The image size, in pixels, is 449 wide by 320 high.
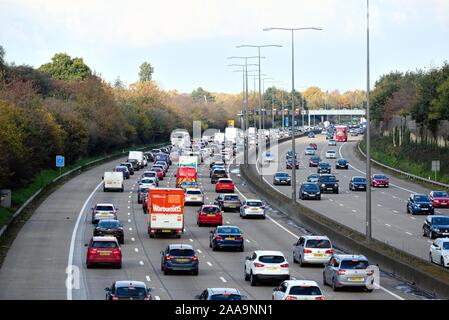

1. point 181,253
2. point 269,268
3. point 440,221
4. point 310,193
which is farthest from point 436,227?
point 310,193

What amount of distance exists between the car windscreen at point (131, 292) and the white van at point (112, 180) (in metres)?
58.4

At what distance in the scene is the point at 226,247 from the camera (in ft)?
166

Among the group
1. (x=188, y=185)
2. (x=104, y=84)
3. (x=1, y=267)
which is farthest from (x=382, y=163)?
(x=1, y=267)

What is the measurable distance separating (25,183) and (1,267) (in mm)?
42698

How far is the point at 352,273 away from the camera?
Result: 120 feet

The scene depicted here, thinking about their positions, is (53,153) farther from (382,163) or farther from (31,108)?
(382,163)

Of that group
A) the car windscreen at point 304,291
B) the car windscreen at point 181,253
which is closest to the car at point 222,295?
the car windscreen at point 304,291

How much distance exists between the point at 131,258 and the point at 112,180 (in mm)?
40557

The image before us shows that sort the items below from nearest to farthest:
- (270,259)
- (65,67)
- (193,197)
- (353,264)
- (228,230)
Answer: (353,264), (270,259), (228,230), (193,197), (65,67)

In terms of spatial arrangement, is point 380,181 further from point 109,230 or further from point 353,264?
point 353,264

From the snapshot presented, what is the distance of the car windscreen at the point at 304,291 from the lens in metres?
29.9

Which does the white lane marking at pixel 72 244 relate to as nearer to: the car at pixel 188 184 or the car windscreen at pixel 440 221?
the car at pixel 188 184

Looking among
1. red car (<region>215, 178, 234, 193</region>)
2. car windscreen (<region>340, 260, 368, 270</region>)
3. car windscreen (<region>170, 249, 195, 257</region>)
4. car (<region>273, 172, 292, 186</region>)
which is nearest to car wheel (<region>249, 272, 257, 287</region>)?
car windscreen (<region>340, 260, 368, 270</region>)

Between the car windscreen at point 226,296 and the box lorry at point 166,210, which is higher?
the car windscreen at point 226,296
